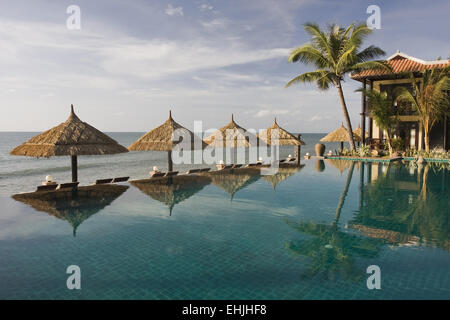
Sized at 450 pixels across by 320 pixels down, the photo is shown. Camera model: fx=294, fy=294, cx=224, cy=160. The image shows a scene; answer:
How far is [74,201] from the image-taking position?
9711mm

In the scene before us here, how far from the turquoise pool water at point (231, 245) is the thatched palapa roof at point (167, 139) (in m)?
3.82

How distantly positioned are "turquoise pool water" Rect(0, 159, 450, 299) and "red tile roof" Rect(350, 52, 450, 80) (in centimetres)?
1337

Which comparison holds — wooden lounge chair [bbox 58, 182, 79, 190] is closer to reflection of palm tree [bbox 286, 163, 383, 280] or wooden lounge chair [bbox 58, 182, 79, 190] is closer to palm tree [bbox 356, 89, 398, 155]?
reflection of palm tree [bbox 286, 163, 383, 280]

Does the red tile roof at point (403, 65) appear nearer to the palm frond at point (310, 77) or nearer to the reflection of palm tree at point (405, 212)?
the palm frond at point (310, 77)

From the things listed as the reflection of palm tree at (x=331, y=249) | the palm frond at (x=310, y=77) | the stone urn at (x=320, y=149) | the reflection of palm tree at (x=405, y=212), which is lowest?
the reflection of palm tree at (x=331, y=249)

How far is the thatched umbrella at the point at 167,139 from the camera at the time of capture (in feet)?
47.3

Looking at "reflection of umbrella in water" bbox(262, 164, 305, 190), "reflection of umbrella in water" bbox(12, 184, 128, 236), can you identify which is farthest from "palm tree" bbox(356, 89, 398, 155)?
"reflection of umbrella in water" bbox(12, 184, 128, 236)

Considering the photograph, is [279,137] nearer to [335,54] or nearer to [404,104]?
[335,54]

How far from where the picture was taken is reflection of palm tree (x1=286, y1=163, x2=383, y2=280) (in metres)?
4.95

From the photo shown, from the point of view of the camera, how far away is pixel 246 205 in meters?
9.30

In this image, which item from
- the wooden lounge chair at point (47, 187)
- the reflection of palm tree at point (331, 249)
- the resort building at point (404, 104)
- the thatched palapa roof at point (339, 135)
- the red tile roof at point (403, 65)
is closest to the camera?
the reflection of palm tree at point (331, 249)

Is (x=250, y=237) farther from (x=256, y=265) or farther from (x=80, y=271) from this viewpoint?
(x=80, y=271)

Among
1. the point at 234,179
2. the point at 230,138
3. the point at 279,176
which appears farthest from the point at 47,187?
the point at 230,138

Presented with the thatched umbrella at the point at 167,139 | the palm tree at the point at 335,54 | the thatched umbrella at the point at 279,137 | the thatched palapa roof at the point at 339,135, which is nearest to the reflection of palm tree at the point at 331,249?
the thatched umbrella at the point at 167,139
